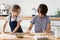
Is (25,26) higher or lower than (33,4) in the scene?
lower

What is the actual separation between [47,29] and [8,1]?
225cm

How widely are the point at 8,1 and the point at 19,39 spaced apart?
2.71 metres

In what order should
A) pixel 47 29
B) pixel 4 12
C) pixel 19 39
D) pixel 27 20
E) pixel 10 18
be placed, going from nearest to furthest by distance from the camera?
1. pixel 19 39
2. pixel 47 29
3. pixel 10 18
4. pixel 27 20
5. pixel 4 12

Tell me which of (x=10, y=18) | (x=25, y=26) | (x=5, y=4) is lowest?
(x=25, y=26)

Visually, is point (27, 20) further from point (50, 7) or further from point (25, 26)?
point (50, 7)

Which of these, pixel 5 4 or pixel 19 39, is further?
pixel 5 4

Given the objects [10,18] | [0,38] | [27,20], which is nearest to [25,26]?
[27,20]

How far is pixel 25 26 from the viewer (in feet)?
14.1

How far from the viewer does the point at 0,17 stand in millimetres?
4250

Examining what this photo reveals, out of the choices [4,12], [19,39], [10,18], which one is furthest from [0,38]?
[4,12]

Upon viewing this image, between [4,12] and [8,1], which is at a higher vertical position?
[8,1]

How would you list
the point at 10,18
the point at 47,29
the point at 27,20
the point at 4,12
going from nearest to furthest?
the point at 47,29
the point at 10,18
the point at 27,20
the point at 4,12

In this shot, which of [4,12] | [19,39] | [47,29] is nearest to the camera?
[19,39]

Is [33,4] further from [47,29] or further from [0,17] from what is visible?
[47,29]
